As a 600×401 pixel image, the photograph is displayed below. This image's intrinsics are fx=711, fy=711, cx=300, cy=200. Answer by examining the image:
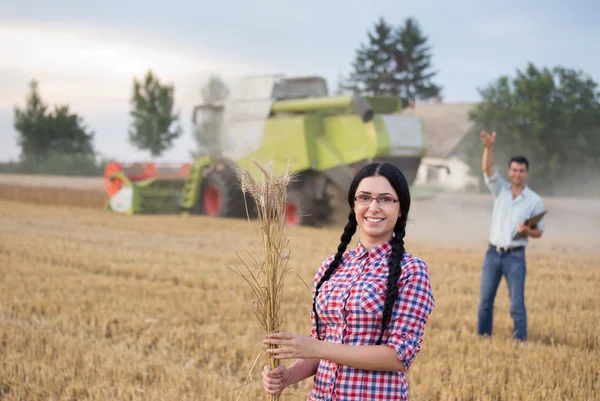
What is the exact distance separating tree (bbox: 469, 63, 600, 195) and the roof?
8.33 metres

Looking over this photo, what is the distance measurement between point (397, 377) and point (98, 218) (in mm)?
16082

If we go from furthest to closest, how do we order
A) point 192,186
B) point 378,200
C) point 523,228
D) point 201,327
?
point 192,186 < point 201,327 < point 523,228 < point 378,200

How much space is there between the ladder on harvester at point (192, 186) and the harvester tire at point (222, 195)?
187mm

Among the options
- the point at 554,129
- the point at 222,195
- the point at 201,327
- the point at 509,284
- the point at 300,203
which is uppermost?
the point at 554,129

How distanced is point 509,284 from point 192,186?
13.2 meters

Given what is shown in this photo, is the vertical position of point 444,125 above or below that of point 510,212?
above

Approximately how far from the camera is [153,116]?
46.0 m

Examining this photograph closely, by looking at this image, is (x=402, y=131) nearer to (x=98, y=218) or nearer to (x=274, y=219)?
(x=98, y=218)

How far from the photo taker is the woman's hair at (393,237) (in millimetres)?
2414

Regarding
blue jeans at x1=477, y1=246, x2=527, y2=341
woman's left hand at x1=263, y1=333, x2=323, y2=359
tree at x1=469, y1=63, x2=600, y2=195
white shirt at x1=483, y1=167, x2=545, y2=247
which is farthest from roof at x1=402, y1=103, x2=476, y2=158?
woman's left hand at x1=263, y1=333, x2=323, y2=359

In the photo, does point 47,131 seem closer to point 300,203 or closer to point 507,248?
point 300,203

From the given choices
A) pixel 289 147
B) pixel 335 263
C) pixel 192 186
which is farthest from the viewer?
pixel 192 186

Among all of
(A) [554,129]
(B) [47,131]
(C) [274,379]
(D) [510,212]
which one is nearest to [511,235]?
(D) [510,212]

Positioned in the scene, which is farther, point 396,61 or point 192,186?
point 396,61
